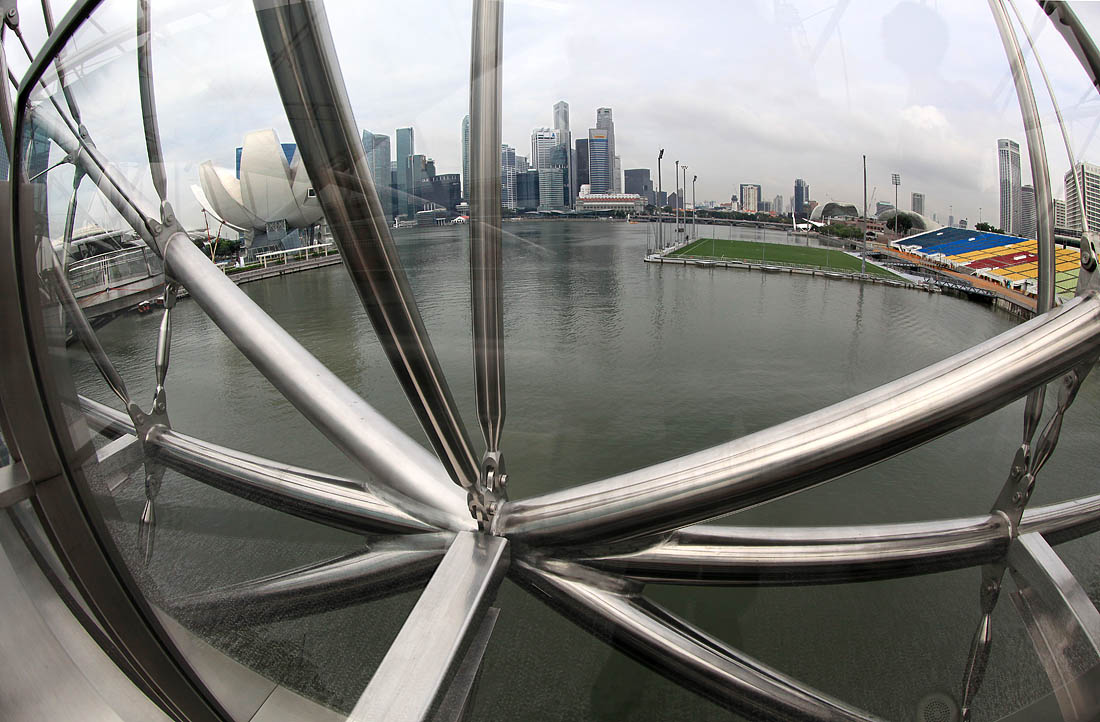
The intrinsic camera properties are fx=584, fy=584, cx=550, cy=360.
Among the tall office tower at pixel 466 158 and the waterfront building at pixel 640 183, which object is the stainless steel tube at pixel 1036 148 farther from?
the tall office tower at pixel 466 158

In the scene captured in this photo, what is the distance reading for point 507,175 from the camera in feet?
5.11

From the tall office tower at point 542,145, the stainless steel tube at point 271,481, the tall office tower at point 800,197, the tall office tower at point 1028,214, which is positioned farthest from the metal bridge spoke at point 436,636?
the tall office tower at point 1028,214

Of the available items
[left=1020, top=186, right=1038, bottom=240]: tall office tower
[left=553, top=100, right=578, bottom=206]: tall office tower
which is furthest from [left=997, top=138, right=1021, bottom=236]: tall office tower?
[left=553, top=100, right=578, bottom=206]: tall office tower

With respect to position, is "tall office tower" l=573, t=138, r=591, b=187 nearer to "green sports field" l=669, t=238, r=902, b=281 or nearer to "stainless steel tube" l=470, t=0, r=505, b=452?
"stainless steel tube" l=470, t=0, r=505, b=452

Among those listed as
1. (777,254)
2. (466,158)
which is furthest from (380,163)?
(777,254)

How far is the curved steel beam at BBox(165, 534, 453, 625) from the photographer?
1.96m

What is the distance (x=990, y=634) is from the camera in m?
1.44

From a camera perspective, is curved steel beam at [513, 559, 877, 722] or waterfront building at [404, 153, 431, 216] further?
curved steel beam at [513, 559, 877, 722]

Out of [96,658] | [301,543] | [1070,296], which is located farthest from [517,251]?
[96,658]

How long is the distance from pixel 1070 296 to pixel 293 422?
225cm

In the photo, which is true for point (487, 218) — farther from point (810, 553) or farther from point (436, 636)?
point (810, 553)

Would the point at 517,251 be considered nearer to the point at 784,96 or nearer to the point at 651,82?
the point at 651,82

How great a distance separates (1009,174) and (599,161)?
3.12 feet

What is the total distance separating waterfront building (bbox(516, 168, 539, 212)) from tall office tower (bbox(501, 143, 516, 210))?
16 mm
